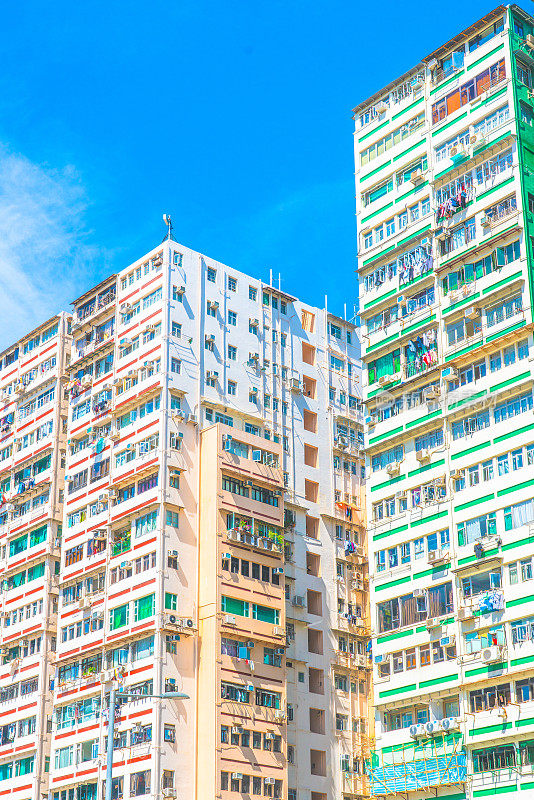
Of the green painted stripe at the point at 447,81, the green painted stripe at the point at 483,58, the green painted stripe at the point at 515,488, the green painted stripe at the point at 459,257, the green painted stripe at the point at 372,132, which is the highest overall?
the green painted stripe at the point at 372,132

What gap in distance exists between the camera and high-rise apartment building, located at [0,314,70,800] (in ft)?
245

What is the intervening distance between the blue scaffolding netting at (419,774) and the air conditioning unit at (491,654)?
4527 millimetres

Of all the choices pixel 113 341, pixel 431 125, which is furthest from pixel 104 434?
pixel 431 125

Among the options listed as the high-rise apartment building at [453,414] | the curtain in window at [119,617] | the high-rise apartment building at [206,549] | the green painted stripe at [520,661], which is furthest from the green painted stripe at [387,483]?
the curtain in window at [119,617]

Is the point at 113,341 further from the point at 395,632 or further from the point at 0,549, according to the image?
the point at 395,632

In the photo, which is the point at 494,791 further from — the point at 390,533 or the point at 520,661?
the point at 390,533

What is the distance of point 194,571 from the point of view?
68000 mm

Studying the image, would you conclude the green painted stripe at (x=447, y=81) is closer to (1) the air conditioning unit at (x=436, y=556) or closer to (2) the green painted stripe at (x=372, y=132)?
(2) the green painted stripe at (x=372, y=132)

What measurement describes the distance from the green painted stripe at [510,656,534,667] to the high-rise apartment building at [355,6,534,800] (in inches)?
4.0

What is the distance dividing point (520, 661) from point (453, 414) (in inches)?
503

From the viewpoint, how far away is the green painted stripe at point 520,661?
167 ft

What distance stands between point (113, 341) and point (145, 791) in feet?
93.9

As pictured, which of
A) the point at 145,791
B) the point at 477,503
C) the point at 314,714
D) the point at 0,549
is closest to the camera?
the point at 477,503

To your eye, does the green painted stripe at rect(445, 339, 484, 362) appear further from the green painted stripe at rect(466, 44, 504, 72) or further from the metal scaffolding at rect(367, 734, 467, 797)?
the metal scaffolding at rect(367, 734, 467, 797)
